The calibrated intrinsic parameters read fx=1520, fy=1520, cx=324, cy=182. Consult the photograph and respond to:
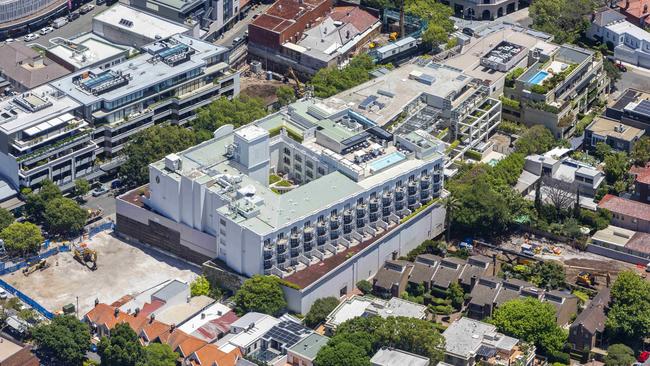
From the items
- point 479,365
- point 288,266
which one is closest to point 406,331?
point 479,365

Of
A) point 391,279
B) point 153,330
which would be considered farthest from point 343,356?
point 153,330

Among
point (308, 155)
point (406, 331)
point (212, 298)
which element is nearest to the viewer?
point (406, 331)

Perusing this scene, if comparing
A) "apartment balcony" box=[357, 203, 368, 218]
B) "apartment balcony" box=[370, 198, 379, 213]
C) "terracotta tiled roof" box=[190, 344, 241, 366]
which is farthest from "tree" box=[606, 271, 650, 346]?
"terracotta tiled roof" box=[190, 344, 241, 366]

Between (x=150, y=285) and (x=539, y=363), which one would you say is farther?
(x=150, y=285)

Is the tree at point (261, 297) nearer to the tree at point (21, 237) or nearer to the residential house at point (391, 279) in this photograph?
the residential house at point (391, 279)

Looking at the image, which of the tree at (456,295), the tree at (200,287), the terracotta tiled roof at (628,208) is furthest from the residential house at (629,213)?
the tree at (200,287)

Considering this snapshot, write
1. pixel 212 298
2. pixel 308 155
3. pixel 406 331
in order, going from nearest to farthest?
pixel 406 331
pixel 212 298
pixel 308 155

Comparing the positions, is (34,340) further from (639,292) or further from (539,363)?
(639,292)

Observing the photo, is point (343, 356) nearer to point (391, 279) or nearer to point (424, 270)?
point (391, 279)
